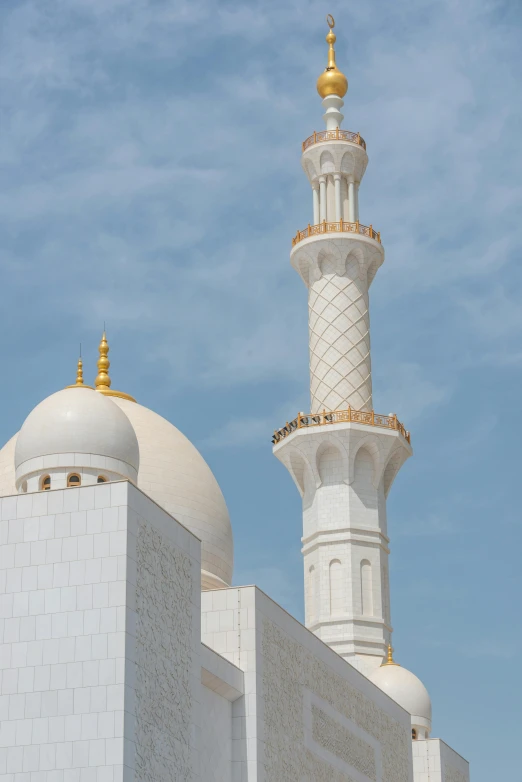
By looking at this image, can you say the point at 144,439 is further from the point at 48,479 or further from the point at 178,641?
the point at 178,641

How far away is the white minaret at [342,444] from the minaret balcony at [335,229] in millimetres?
20

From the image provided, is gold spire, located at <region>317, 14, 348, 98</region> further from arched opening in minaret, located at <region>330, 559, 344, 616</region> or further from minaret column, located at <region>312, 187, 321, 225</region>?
arched opening in minaret, located at <region>330, 559, 344, 616</region>

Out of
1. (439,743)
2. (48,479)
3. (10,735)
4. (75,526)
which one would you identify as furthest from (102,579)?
(439,743)

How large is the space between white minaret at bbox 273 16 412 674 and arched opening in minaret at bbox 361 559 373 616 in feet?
0.06

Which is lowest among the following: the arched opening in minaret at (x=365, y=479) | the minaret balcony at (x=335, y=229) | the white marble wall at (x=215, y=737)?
the white marble wall at (x=215, y=737)

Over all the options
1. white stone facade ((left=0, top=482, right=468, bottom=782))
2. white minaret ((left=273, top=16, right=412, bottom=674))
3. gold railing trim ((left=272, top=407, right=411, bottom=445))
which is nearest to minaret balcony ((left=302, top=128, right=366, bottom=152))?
white minaret ((left=273, top=16, right=412, bottom=674))

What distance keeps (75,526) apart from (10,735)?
2149mm

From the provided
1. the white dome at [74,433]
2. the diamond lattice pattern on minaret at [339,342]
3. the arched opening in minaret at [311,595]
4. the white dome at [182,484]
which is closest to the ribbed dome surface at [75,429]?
the white dome at [74,433]

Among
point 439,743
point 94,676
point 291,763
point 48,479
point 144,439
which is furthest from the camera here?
point 439,743

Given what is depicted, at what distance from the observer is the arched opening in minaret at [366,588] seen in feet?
90.0

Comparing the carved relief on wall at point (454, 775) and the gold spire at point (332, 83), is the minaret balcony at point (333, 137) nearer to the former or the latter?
the gold spire at point (332, 83)

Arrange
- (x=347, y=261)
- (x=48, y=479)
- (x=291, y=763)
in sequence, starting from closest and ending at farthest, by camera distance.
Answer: (x=48, y=479)
(x=291, y=763)
(x=347, y=261)

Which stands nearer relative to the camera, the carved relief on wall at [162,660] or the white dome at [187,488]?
the carved relief on wall at [162,660]

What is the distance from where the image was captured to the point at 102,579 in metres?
14.7
